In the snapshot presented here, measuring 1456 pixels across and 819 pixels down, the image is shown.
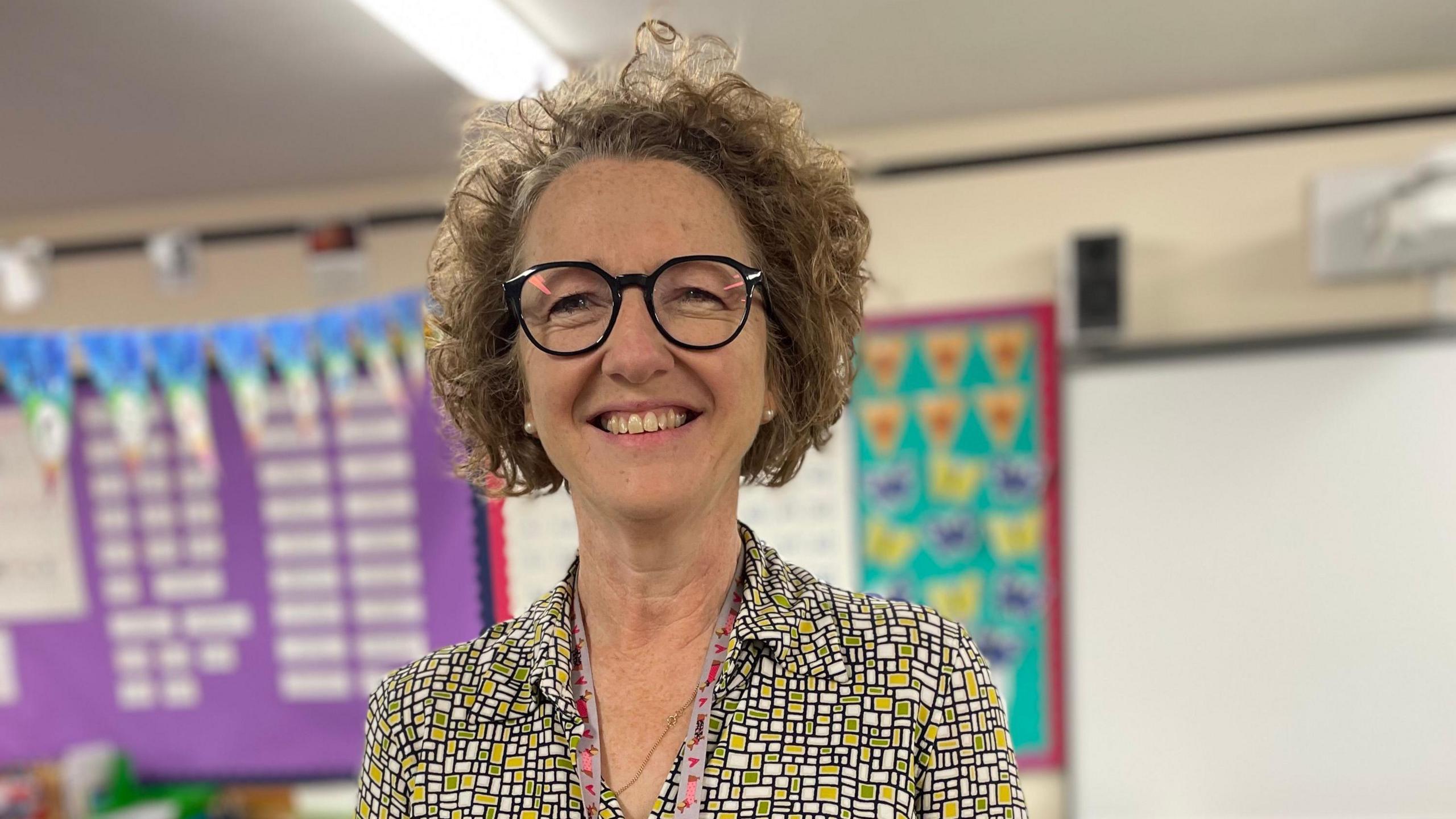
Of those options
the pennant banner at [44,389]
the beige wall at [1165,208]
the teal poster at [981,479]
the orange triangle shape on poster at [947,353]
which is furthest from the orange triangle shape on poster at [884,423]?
the pennant banner at [44,389]

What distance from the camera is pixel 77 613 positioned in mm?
2590

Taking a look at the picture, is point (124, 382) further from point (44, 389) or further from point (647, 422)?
point (647, 422)

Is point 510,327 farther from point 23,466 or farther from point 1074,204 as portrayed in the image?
point 23,466

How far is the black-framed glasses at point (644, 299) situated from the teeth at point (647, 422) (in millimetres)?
59

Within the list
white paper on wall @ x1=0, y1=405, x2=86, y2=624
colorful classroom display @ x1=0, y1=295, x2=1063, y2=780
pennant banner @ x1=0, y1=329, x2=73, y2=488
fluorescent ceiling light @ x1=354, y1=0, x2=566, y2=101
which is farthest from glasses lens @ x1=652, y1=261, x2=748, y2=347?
white paper on wall @ x1=0, y1=405, x2=86, y2=624

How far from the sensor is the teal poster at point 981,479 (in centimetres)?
219

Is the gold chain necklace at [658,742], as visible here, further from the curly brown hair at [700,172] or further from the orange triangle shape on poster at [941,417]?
the orange triangle shape on poster at [941,417]

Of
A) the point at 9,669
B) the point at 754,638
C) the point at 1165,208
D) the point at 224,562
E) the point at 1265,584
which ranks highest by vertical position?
the point at 1165,208

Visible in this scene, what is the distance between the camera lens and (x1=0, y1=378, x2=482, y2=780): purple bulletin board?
241cm

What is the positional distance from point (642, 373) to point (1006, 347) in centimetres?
172

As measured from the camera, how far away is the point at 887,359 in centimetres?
224

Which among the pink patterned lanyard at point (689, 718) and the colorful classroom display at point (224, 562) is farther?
the colorful classroom display at point (224, 562)

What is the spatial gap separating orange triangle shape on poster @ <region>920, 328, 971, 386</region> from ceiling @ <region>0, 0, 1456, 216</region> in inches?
21.7

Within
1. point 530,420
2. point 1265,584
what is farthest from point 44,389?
point 1265,584
